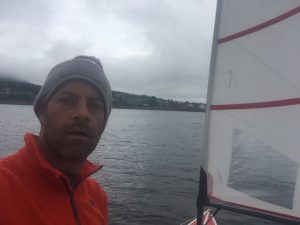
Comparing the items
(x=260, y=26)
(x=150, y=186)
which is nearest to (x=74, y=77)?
(x=260, y=26)

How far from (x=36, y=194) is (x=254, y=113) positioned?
2369mm

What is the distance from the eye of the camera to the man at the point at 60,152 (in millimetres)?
1617

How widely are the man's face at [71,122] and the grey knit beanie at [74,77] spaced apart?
0.03 meters

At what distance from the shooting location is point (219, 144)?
358 cm

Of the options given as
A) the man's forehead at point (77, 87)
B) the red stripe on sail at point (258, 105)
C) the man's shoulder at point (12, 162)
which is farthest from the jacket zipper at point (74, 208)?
the red stripe on sail at point (258, 105)

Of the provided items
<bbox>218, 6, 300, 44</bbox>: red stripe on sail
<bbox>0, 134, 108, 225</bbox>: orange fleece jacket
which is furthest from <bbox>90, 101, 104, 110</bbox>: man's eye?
<bbox>218, 6, 300, 44</bbox>: red stripe on sail

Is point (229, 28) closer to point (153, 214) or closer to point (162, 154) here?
point (153, 214)

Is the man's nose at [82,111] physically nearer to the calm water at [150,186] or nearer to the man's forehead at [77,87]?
the man's forehead at [77,87]

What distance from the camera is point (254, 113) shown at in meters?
3.37

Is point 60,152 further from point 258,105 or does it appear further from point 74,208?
point 258,105

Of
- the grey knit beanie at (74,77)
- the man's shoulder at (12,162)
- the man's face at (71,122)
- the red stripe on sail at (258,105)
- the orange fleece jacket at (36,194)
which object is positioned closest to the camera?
the orange fleece jacket at (36,194)

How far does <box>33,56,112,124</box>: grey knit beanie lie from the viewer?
1.90 m

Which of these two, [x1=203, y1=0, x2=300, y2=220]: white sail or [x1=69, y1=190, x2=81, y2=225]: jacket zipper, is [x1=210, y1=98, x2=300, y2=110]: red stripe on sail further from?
[x1=69, y1=190, x2=81, y2=225]: jacket zipper

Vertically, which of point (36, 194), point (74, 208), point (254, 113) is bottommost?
point (74, 208)
